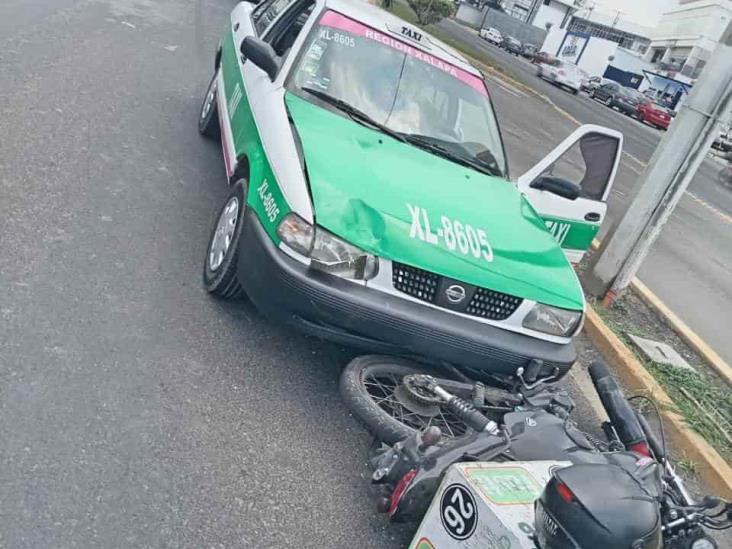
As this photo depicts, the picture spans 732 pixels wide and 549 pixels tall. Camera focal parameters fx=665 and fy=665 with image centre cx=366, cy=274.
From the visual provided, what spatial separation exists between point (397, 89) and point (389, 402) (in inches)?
87.2

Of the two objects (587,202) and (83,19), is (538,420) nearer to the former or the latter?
(587,202)

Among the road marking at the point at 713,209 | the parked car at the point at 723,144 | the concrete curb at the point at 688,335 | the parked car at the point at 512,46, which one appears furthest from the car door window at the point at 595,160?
the parked car at the point at 512,46

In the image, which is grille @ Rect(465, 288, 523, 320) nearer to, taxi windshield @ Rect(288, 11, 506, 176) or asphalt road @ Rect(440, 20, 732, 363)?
taxi windshield @ Rect(288, 11, 506, 176)

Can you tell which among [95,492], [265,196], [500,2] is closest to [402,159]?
[265,196]

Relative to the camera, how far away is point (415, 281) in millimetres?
3383

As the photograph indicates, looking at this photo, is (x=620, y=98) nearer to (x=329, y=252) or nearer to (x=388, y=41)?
(x=388, y=41)

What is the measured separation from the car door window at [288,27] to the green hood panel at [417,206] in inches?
52.4

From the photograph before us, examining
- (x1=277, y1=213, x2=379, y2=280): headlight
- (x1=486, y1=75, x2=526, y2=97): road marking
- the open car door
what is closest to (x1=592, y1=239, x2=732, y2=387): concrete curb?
the open car door

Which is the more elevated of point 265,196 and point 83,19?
point 265,196

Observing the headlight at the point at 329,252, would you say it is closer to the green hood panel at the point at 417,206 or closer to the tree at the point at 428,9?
the green hood panel at the point at 417,206

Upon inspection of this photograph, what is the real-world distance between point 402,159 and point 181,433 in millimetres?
→ 2048

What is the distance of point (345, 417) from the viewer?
3537mm

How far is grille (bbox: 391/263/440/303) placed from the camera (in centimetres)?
335

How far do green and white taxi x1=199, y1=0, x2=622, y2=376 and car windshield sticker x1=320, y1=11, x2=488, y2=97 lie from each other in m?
0.02
